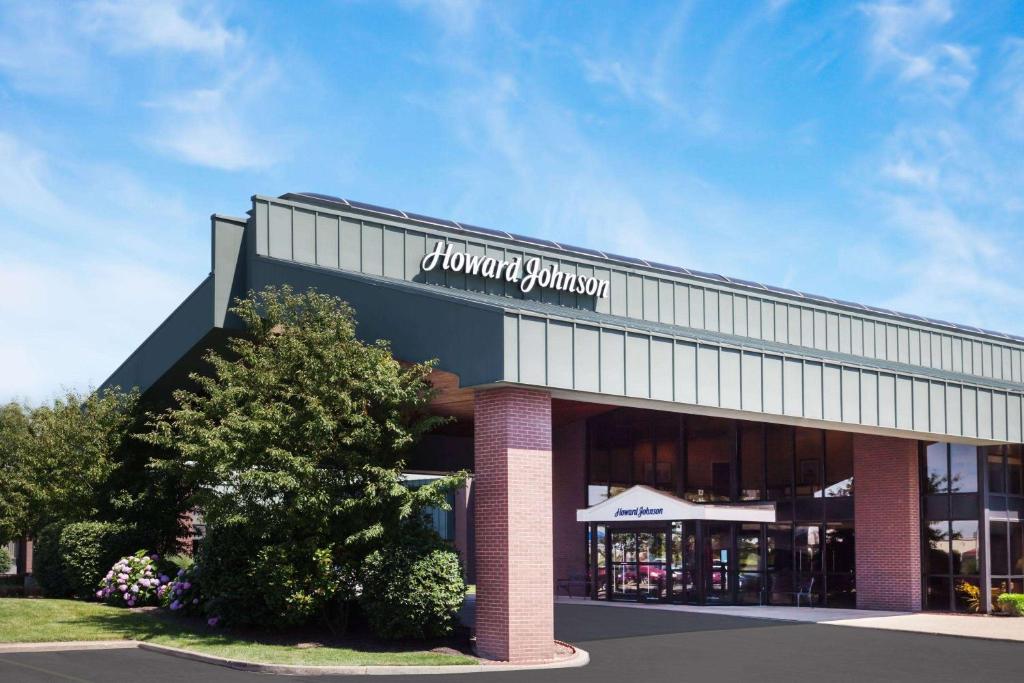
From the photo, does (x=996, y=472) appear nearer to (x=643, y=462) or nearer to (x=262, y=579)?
(x=643, y=462)

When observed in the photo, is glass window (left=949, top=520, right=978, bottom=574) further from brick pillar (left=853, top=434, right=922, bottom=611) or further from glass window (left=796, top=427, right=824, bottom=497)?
glass window (left=796, top=427, right=824, bottom=497)

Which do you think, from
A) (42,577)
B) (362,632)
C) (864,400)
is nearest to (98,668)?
(362,632)

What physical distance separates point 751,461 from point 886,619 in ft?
24.0

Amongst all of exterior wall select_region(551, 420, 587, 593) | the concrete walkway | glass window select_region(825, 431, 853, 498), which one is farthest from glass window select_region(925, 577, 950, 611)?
exterior wall select_region(551, 420, 587, 593)

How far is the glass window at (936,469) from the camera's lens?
102ft

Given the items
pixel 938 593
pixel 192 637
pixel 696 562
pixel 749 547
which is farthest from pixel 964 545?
pixel 192 637

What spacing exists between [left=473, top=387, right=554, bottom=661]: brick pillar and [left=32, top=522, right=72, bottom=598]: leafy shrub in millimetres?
14094

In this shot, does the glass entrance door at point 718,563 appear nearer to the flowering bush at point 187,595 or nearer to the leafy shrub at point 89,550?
the flowering bush at point 187,595

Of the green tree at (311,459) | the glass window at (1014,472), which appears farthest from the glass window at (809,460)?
the green tree at (311,459)

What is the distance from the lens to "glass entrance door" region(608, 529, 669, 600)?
110 feet

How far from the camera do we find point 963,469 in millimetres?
30781

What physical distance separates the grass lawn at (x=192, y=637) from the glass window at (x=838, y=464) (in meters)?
16.7

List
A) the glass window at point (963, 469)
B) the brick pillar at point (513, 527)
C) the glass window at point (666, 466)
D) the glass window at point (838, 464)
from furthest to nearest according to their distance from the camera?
1. the glass window at point (666, 466)
2. the glass window at point (838, 464)
3. the glass window at point (963, 469)
4. the brick pillar at point (513, 527)

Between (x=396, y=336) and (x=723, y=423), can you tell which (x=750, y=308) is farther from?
(x=396, y=336)
